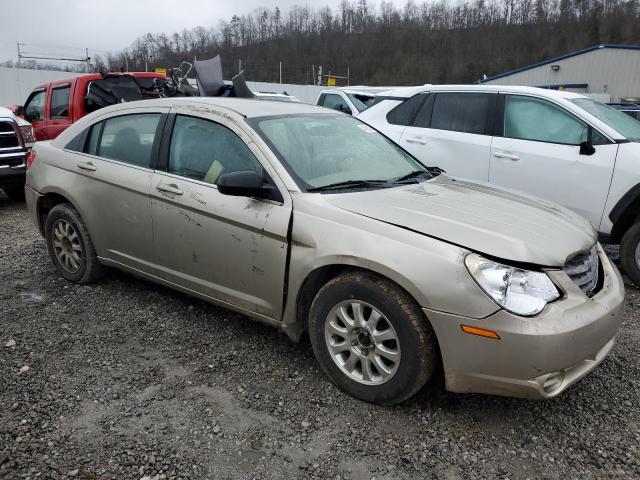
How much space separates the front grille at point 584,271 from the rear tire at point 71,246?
3515mm

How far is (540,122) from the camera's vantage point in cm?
540

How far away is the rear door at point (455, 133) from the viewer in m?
5.66

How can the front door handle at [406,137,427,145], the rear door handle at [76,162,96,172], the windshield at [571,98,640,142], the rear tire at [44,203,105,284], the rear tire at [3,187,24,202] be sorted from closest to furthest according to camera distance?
1. the rear door handle at [76,162,96,172]
2. the rear tire at [44,203,105,284]
3. the windshield at [571,98,640,142]
4. the front door handle at [406,137,427,145]
5. the rear tire at [3,187,24,202]

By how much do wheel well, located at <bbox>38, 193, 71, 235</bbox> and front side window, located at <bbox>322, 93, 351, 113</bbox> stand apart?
9.05 meters

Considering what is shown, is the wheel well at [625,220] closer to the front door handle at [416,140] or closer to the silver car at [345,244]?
the silver car at [345,244]

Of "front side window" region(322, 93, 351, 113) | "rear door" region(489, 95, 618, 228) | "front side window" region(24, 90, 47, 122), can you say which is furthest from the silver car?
"front side window" region(322, 93, 351, 113)

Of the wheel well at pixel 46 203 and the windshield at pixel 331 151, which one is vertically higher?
the windshield at pixel 331 151

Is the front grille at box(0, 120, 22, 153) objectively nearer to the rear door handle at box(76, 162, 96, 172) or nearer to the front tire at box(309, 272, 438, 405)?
the rear door handle at box(76, 162, 96, 172)

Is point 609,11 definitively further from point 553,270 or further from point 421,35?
point 553,270

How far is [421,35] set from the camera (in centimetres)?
9450

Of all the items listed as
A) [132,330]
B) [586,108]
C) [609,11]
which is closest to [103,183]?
[132,330]

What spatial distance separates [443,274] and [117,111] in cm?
304

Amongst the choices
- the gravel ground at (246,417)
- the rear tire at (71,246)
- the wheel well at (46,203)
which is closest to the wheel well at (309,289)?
the gravel ground at (246,417)

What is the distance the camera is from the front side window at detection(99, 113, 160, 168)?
3924 millimetres
